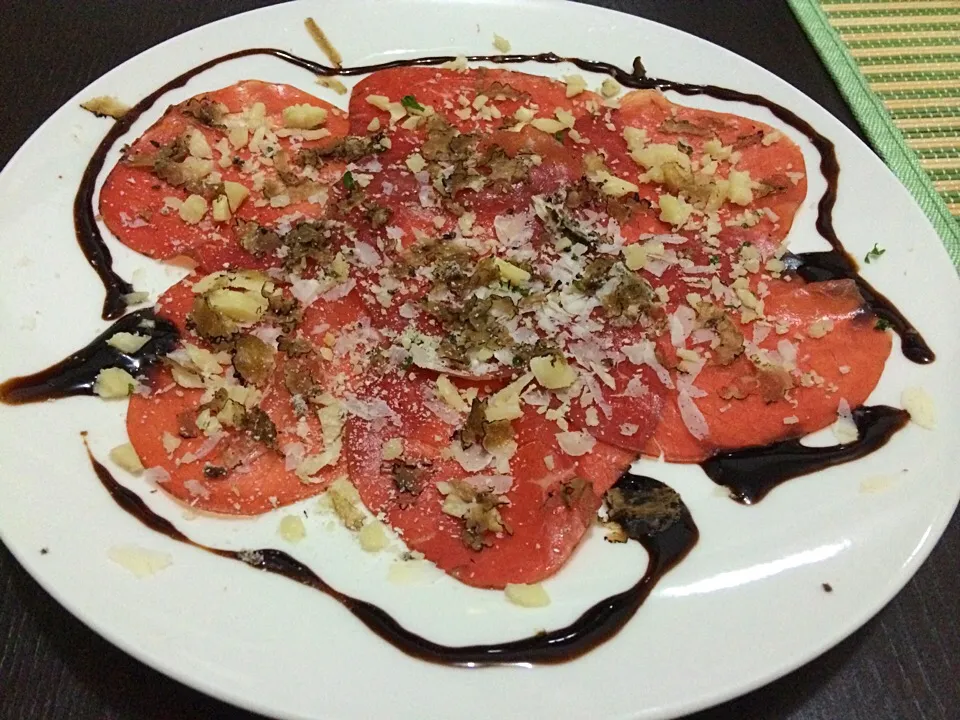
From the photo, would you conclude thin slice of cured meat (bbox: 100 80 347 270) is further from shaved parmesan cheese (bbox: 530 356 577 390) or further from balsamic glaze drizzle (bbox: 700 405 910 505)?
balsamic glaze drizzle (bbox: 700 405 910 505)

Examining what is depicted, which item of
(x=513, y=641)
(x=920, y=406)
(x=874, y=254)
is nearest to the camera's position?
(x=513, y=641)

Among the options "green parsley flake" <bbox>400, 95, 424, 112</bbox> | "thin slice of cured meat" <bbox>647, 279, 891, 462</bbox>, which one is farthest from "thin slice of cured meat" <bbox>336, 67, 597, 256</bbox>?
"thin slice of cured meat" <bbox>647, 279, 891, 462</bbox>

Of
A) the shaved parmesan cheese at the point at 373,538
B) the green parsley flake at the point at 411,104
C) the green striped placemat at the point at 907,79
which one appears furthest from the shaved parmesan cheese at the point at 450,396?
the green striped placemat at the point at 907,79

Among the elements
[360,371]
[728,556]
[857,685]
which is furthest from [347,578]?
[857,685]

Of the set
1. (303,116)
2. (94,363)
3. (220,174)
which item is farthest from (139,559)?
(303,116)

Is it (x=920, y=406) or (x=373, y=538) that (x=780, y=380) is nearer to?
(x=920, y=406)

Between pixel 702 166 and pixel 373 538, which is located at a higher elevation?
pixel 702 166
